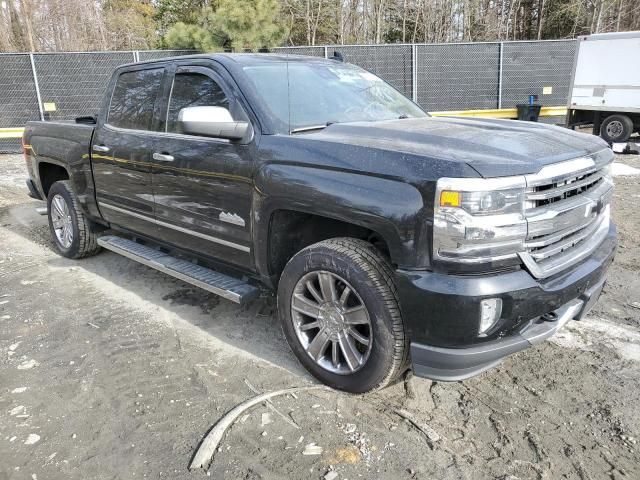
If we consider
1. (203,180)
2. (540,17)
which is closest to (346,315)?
(203,180)

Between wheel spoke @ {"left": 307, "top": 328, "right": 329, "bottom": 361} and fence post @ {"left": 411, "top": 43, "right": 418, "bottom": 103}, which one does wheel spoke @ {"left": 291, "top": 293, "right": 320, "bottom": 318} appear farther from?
fence post @ {"left": 411, "top": 43, "right": 418, "bottom": 103}

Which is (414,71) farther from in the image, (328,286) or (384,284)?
(384,284)

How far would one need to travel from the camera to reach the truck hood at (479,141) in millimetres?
2551

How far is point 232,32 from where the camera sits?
53.3ft

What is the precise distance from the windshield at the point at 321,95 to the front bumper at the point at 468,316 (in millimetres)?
1411

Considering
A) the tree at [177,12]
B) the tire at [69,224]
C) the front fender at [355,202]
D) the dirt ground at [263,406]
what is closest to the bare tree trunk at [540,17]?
the tree at [177,12]

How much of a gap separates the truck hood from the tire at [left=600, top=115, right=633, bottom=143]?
1166 centimetres

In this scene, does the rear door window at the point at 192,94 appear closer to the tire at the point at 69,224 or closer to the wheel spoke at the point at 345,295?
the wheel spoke at the point at 345,295

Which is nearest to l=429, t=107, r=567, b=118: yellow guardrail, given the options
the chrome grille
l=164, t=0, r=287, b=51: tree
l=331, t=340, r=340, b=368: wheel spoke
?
l=164, t=0, r=287, b=51: tree

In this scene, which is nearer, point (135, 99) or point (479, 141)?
point (479, 141)

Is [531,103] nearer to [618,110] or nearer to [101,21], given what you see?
[618,110]

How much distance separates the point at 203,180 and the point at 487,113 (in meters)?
13.4

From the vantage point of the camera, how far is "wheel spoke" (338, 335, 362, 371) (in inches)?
118

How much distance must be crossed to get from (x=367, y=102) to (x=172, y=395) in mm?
2411
